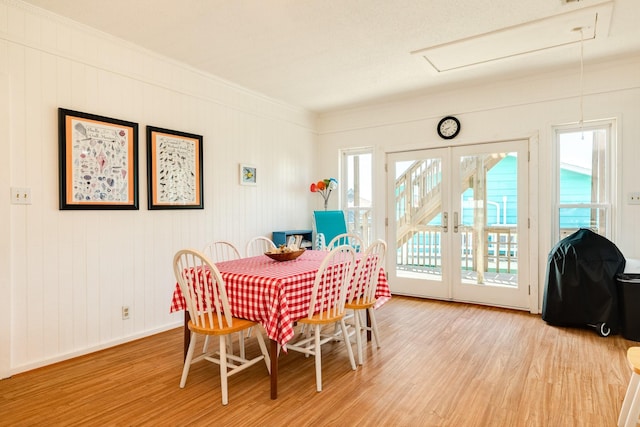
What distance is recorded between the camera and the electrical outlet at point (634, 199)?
373cm

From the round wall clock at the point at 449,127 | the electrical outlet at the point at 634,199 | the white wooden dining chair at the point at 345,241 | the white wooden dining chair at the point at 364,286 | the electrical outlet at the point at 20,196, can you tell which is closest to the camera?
the electrical outlet at the point at 20,196

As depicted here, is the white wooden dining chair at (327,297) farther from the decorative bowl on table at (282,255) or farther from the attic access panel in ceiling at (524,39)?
the attic access panel in ceiling at (524,39)

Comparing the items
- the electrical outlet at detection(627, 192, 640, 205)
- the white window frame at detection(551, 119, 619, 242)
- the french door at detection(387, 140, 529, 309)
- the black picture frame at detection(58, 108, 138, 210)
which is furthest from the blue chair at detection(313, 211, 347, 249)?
the electrical outlet at detection(627, 192, 640, 205)

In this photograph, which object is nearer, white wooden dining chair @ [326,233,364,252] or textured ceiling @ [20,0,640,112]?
textured ceiling @ [20,0,640,112]

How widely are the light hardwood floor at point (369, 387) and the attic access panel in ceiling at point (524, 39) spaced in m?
2.57

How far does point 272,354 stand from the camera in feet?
7.69

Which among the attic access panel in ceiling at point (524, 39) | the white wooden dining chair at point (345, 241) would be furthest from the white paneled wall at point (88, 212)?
the attic access panel in ceiling at point (524, 39)

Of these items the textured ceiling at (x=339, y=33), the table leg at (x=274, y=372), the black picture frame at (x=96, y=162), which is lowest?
the table leg at (x=274, y=372)

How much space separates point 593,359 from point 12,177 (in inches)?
174

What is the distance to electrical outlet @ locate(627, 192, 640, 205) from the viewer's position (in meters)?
3.73


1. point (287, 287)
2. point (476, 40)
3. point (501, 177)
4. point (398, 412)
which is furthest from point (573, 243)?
point (287, 287)

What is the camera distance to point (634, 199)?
147 inches

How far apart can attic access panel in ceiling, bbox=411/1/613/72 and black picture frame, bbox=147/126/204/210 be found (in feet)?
7.71

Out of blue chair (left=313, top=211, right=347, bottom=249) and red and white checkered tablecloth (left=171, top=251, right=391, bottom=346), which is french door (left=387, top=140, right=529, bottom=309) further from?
red and white checkered tablecloth (left=171, top=251, right=391, bottom=346)
